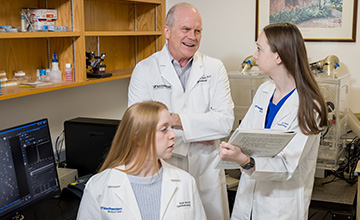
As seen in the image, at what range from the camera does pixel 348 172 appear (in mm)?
2977

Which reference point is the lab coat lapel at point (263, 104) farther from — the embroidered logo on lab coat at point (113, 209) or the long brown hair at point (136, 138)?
the embroidered logo on lab coat at point (113, 209)

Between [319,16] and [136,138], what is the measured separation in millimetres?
2062

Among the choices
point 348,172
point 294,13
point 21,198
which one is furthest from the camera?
point 294,13

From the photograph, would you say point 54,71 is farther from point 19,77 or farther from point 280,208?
point 280,208

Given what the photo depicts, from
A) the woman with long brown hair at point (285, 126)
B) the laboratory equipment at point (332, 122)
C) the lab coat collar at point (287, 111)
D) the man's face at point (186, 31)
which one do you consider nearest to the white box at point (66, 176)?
the man's face at point (186, 31)

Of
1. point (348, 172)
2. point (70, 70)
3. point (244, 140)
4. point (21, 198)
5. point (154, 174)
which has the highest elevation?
point (70, 70)

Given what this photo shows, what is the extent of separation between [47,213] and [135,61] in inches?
62.2

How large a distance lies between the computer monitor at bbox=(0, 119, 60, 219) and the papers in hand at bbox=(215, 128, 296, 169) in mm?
829

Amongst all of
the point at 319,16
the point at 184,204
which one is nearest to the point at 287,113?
the point at 184,204

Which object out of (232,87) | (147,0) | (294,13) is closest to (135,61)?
(147,0)

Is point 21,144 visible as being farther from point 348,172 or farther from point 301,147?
point 348,172

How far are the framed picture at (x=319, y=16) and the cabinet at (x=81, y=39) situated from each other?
33.8 inches

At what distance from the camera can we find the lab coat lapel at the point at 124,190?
5.29 ft

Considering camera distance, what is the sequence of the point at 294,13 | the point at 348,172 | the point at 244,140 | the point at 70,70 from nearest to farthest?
1. the point at 244,140
2. the point at 70,70
3. the point at 348,172
4. the point at 294,13
